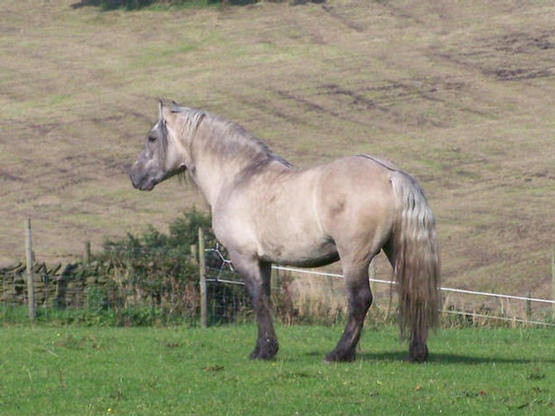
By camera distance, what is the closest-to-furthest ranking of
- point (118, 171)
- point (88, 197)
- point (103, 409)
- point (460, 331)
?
1. point (103, 409)
2. point (460, 331)
3. point (88, 197)
4. point (118, 171)

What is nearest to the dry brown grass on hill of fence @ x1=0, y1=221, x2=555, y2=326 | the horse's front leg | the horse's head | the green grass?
fence @ x1=0, y1=221, x2=555, y2=326

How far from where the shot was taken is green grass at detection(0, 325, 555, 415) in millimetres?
9555

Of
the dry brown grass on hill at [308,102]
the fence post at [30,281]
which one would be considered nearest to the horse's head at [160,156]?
the fence post at [30,281]

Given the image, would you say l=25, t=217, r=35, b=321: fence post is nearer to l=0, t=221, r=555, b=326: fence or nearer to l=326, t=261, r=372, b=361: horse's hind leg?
l=0, t=221, r=555, b=326: fence

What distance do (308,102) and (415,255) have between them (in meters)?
37.7

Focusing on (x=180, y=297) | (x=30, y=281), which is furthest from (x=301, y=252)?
(x=30, y=281)

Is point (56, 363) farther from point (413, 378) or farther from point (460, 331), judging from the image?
point (460, 331)

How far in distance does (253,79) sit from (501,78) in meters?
10.9

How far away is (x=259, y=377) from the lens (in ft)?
36.3

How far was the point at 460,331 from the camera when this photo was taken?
1730 cm

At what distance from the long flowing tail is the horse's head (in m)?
3.04

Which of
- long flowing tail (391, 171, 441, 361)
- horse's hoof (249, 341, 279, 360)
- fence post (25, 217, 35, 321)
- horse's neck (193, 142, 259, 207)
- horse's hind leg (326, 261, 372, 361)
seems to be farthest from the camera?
fence post (25, 217, 35, 321)

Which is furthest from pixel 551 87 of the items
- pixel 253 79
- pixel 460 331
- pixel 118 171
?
pixel 460 331

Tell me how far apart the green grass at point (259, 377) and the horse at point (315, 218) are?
0.63 metres
